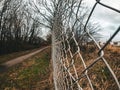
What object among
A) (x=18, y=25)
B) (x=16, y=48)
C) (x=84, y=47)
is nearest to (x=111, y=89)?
(x=84, y=47)

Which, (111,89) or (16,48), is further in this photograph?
(16,48)

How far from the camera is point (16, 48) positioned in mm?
38312

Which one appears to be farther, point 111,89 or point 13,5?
point 13,5

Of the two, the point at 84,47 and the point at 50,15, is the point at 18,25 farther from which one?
the point at 84,47

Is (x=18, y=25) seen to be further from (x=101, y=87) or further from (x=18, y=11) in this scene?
(x=101, y=87)

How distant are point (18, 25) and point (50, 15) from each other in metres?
15.5

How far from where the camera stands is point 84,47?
9.61m

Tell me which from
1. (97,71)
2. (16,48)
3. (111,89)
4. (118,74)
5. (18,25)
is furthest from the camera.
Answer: (18,25)

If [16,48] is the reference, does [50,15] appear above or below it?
above

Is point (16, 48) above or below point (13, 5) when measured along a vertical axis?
below

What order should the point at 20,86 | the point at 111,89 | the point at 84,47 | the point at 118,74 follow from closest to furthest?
the point at 111,89
the point at 118,74
the point at 20,86
the point at 84,47

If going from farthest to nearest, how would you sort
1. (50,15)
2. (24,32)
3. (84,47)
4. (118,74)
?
(24,32) → (50,15) → (84,47) → (118,74)

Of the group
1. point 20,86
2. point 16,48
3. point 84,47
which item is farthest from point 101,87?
point 16,48

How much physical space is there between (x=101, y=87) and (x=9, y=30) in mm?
37825
